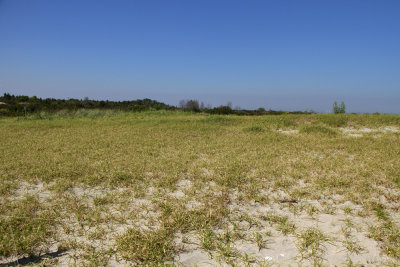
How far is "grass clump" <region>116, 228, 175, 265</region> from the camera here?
201 centimetres

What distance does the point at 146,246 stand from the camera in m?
2.12

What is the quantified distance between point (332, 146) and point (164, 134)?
14.1ft

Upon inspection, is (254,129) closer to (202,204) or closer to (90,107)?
(202,204)

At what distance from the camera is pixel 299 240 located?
2215 millimetres

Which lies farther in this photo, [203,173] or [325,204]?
[203,173]

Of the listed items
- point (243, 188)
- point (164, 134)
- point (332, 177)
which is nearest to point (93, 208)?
point (243, 188)

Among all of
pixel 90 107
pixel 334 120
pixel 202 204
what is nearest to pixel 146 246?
pixel 202 204

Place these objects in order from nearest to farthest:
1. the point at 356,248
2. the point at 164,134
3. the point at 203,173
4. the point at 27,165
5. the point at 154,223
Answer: the point at 356,248 → the point at 154,223 → the point at 203,173 → the point at 27,165 → the point at 164,134

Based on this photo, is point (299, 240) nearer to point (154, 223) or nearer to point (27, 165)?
point (154, 223)

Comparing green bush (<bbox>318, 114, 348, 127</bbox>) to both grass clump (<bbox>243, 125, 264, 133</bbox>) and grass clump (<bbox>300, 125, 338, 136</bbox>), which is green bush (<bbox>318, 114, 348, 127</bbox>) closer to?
grass clump (<bbox>300, 125, 338, 136</bbox>)

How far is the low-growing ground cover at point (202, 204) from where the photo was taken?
208 cm

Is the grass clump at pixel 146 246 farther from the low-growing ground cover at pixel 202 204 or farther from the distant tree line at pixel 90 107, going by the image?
the distant tree line at pixel 90 107

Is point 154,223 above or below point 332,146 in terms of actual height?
below

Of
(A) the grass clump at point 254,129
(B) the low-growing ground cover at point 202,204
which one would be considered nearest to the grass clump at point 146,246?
(B) the low-growing ground cover at point 202,204
